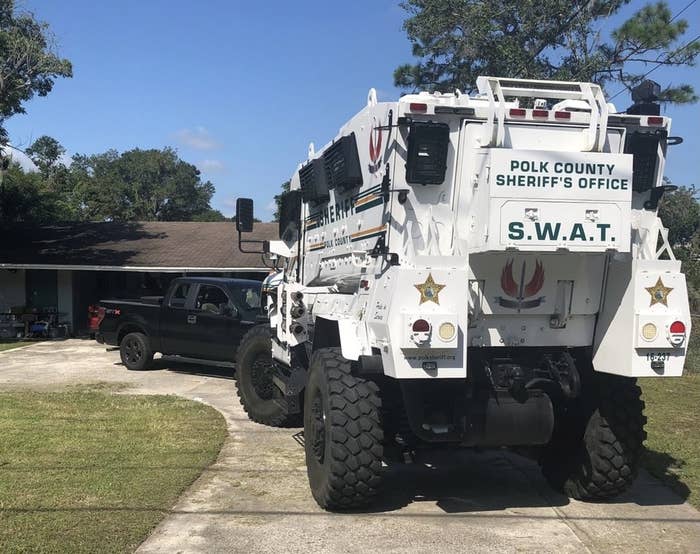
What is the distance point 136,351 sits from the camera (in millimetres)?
13586

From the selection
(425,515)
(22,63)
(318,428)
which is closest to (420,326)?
(318,428)

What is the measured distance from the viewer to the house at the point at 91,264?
829 inches

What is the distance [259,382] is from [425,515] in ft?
13.5

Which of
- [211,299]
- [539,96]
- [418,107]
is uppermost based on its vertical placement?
[539,96]

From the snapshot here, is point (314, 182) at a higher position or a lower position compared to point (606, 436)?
higher

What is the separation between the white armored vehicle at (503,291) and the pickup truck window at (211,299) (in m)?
6.93

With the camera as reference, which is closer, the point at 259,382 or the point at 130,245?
the point at 259,382

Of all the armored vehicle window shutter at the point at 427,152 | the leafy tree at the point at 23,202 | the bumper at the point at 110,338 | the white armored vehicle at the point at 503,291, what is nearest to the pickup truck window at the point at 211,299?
the bumper at the point at 110,338

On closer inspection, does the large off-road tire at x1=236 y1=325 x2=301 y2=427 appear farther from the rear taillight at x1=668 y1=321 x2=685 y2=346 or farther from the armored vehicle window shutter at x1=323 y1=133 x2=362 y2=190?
the rear taillight at x1=668 y1=321 x2=685 y2=346

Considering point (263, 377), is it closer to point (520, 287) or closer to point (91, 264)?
point (520, 287)

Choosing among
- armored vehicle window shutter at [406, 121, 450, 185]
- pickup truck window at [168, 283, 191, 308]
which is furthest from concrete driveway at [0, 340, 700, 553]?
pickup truck window at [168, 283, 191, 308]

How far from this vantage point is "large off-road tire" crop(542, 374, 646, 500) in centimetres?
537

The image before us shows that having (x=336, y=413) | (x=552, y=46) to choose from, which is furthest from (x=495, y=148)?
(x=552, y=46)

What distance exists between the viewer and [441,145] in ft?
16.2
